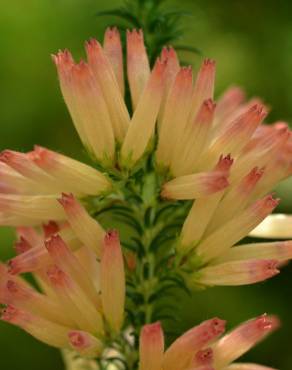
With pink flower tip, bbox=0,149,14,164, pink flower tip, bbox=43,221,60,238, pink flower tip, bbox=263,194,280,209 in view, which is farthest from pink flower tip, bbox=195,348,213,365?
pink flower tip, bbox=0,149,14,164

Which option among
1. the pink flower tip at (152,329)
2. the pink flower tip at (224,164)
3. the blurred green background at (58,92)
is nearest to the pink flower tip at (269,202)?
the pink flower tip at (224,164)

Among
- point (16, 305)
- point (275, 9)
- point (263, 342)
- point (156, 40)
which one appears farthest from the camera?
point (275, 9)

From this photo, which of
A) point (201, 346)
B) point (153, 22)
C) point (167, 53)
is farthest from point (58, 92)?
point (201, 346)

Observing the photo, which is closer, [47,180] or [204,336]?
[204,336]

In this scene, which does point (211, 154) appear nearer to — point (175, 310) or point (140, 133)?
point (140, 133)

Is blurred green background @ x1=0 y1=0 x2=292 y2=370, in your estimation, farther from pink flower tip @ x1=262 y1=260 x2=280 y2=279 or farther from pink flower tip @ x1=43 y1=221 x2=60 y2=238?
pink flower tip @ x1=262 y1=260 x2=280 y2=279

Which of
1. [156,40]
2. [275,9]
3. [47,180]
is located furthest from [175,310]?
[275,9]

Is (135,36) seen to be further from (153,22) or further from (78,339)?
(78,339)
